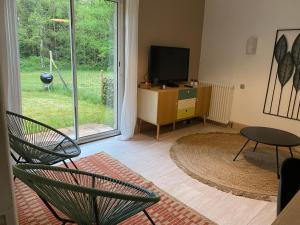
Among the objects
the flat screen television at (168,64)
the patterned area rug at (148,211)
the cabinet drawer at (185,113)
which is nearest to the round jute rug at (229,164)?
the cabinet drawer at (185,113)

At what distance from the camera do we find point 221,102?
430 cm

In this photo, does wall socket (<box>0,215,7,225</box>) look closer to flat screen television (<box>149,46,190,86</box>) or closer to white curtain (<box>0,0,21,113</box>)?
white curtain (<box>0,0,21,113</box>)

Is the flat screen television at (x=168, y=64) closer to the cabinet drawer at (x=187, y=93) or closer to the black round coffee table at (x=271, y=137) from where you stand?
the cabinet drawer at (x=187, y=93)

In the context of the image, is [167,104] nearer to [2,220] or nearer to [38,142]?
[38,142]

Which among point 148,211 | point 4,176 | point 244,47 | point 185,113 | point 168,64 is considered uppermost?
point 244,47

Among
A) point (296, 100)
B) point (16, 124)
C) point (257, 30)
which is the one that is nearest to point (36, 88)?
point (16, 124)

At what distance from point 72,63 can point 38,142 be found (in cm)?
130

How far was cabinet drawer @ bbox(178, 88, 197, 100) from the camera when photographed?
3765 millimetres

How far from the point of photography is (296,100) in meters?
3.58

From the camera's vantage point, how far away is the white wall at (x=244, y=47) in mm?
3654

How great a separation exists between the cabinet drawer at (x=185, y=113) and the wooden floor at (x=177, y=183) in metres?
0.37

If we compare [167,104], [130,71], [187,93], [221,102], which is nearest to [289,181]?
[167,104]

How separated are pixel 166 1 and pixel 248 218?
3271 millimetres

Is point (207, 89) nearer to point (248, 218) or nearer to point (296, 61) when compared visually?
point (296, 61)
